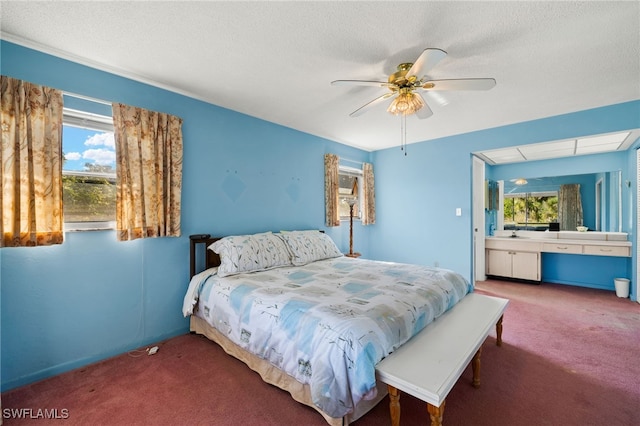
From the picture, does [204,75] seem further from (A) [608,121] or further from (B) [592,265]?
(B) [592,265]

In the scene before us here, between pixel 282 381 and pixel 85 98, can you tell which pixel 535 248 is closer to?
pixel 282 381

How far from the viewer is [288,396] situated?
1.87 m

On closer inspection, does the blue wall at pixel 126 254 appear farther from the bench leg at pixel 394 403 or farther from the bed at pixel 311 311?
the bench leg at pixel 394 403

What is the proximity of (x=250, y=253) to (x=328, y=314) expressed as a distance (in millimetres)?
1376

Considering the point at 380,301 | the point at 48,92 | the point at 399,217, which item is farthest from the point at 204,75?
the point at 399,217

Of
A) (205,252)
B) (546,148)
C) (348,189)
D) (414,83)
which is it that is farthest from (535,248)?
(205,252)

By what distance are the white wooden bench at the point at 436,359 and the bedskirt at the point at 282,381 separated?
27 cm

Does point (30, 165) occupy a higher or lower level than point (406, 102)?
lower

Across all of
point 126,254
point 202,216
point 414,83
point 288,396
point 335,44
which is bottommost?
point 288,396

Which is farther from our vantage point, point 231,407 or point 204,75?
point 204,75

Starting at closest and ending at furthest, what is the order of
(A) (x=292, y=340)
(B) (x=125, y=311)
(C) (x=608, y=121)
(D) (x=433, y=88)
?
1. (A) (x=292, y=340)
2. (D) (x=433, y=88)
3. (B) (x=125, y=311)
4. (C) (x=608, y=121)

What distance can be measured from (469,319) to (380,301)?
0.80 metres

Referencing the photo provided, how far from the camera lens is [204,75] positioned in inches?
97.7

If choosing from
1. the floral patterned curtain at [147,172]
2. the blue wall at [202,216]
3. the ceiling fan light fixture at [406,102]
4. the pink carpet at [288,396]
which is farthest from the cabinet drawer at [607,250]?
the floral patterned curtain at [147,172]
